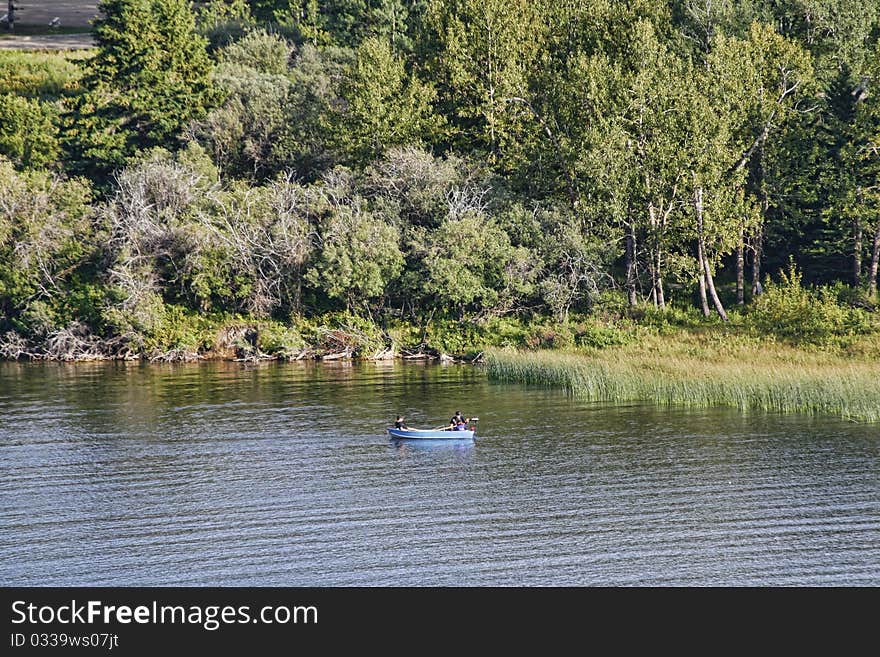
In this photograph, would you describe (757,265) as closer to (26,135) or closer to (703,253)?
(703,253)

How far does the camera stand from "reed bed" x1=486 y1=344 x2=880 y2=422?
4725 centimetres

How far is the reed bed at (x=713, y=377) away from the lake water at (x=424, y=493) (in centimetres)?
213

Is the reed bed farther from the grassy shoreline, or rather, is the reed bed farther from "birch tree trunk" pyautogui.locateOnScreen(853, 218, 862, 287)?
"birch tree trunk" pyautogui.locateOnScreen(853, 218, 862, 287)

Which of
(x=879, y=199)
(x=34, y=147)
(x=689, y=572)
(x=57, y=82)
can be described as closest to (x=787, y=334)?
(x=879, y=199)

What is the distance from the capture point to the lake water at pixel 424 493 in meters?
27.8

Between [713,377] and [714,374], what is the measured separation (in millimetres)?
577

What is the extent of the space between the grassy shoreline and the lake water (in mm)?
2265

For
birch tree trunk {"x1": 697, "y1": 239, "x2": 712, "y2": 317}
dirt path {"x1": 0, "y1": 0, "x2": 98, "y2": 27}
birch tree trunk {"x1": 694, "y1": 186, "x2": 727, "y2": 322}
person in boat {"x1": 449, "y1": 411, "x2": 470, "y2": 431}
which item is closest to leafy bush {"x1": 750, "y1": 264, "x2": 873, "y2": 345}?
birch tree trunk {"x1": 694, "y1": 186, "x2": 727, "y2": 322}

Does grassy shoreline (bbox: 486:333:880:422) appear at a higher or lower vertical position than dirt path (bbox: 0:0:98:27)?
lower

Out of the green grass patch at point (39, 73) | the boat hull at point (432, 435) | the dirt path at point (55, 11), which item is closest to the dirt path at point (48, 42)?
the green grass patch at point (39, 73)

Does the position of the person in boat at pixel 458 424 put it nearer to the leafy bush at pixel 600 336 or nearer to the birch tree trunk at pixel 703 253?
the leafy bush at pixel 600 336

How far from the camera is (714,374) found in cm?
5134

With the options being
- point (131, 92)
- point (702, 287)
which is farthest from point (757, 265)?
point (131, 92)
